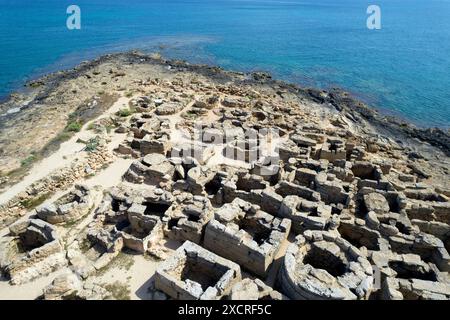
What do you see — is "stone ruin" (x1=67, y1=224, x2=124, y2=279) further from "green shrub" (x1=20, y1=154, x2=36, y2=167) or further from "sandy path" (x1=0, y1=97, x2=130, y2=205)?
"green shrub" (x1=20, y1=154, x2=36, y2=167)

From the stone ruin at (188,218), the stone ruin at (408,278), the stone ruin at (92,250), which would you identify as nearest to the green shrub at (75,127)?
the stone ruin at (92,250)

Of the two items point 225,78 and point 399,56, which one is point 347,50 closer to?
point 399,56

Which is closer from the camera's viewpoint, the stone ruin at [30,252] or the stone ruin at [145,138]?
the stone ruin at [30,252]

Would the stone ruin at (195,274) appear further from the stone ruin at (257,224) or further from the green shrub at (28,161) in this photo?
the green shrub at (28,161)

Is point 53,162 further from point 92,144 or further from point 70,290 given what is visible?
point 70,290

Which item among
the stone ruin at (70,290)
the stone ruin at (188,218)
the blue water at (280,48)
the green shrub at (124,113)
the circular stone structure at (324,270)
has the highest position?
the blue water at (280,48)

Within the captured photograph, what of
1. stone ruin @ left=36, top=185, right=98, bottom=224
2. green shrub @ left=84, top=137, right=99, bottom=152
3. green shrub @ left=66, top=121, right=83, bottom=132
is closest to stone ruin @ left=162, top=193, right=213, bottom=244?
stone ruin @ left=36, top=185, right=98, bottom=224
